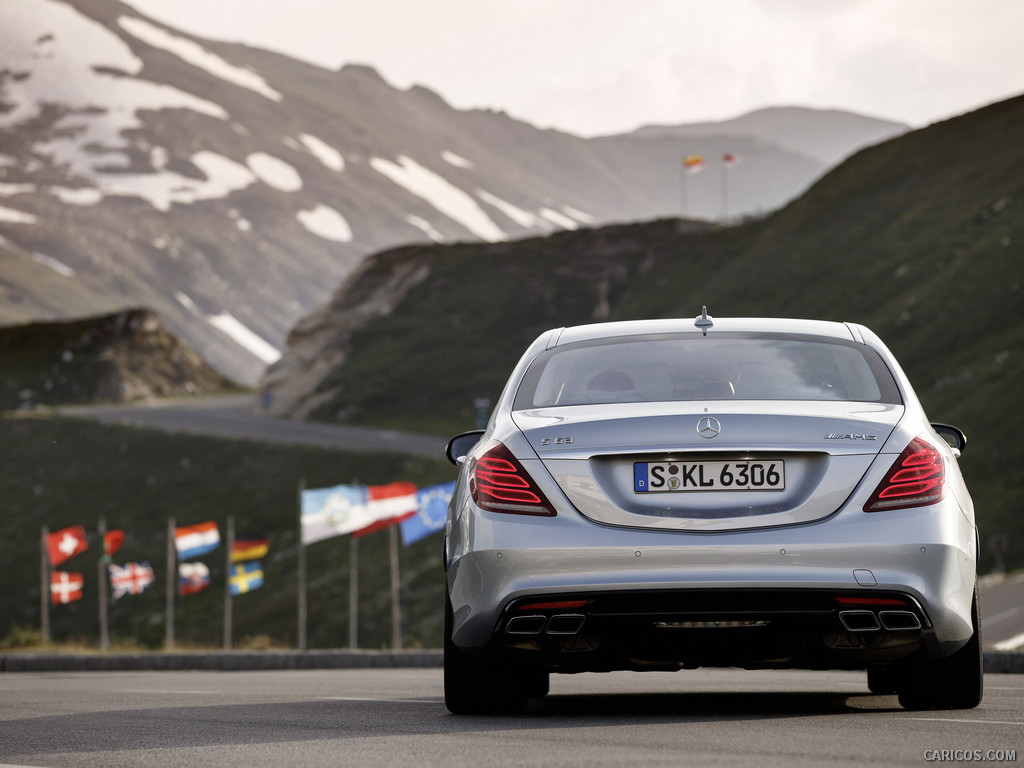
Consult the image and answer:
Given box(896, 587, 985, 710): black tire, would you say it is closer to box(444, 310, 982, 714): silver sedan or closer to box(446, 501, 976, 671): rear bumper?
box(444, 310, 982, 714): silver sedan

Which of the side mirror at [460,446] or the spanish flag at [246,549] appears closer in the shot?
the side mirror at [460,446]

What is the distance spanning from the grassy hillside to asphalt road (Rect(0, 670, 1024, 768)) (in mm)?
30647

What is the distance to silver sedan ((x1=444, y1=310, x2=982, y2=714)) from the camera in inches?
279

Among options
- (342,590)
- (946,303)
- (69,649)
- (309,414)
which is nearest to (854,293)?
(946,303)

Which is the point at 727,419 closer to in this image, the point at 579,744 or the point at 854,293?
the point at 579,744

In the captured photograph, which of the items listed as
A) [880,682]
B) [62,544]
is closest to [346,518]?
[62,544]

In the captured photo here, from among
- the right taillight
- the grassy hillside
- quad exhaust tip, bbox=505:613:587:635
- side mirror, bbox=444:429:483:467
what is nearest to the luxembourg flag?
the grassy hillside

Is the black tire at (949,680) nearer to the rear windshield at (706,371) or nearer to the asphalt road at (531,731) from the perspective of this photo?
the asphalt road at (531,731)

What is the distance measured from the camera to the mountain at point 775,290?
73.6 meters

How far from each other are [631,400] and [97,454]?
78731mm

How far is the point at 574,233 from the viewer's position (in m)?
113

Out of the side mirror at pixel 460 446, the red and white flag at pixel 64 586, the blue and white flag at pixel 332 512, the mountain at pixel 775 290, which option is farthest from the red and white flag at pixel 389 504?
the mountain at pixel 775 290

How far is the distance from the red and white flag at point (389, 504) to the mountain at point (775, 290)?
33.5 meters

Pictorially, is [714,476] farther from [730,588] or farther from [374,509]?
[374,509]
